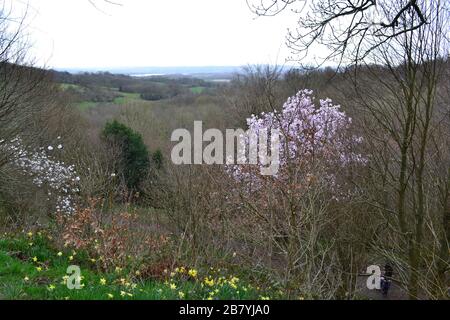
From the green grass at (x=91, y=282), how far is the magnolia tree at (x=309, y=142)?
241 cm

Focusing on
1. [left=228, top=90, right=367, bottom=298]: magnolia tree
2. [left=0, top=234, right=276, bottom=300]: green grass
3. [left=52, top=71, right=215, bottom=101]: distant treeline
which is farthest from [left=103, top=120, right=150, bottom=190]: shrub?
[left=52, top=71, right=215, bottom=101]: distant treeline

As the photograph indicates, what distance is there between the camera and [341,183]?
10.6m

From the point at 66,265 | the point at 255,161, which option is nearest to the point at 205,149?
the point at 255,161

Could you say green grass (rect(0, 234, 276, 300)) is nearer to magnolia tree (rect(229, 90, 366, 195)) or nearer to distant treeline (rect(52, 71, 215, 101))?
magnolia tree (rect(229, 90, 366, 195))

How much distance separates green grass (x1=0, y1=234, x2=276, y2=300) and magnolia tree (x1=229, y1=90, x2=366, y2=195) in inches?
94.7

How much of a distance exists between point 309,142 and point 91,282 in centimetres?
865

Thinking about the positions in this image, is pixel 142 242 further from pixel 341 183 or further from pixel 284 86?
pixel 284 86

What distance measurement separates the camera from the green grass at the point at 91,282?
475 cm

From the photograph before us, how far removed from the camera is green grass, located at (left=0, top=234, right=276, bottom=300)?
475 centimetres

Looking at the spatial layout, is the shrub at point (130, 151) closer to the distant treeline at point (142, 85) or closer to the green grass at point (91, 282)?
the green grass at point (91, 282)

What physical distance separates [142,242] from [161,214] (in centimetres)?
578

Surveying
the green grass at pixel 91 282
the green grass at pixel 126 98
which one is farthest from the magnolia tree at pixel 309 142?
the green grass at pixel 126 98

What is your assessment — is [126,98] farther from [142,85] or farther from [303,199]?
[303,199]

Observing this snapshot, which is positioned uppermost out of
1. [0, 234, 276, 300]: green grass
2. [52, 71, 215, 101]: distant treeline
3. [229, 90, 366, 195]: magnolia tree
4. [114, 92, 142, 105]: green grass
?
[52, 71, 215, 101]: distant treeline
